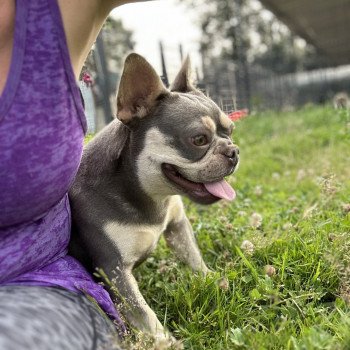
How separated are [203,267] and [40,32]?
49.9 inches

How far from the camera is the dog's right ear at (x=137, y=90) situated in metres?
1.75

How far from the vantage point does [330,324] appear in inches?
62.7

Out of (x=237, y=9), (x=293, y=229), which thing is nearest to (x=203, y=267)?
(x=293, y=229)

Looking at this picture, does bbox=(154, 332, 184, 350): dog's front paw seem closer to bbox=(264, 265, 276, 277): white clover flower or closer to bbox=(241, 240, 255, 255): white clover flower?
bbox=(264, 265, 276, 277): white clover flower

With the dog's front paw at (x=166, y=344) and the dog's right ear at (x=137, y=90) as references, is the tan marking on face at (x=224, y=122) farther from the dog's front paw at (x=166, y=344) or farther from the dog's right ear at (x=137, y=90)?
the dog's front paw at (x=166, y=344)

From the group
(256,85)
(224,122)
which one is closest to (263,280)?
(224,122)

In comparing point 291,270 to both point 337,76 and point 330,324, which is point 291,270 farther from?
point 337,76

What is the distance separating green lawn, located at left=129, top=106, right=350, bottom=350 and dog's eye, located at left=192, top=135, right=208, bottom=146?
1.65ft

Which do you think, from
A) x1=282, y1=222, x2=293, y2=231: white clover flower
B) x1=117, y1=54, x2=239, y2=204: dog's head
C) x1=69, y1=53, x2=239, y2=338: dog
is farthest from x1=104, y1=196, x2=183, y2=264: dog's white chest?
x1=282, y1=222, x2=293, y2=231: white clover flower

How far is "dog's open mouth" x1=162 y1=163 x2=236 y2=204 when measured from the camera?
1.85 meters

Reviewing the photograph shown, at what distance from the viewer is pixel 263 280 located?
1.88 m

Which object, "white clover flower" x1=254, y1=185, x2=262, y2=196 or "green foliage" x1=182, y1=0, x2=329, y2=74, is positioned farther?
"green foliage" x1=182, y1=0, x2=329, y2=74

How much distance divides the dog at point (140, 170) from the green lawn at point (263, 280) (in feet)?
0.73

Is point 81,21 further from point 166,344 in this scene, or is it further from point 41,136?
point 166,344
